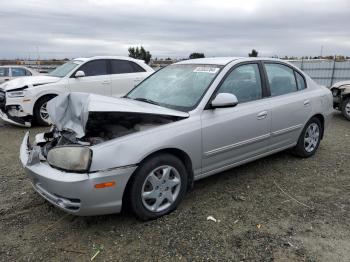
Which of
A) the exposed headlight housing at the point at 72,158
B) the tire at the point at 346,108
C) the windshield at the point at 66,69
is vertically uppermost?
the windshield at the point at 66,69

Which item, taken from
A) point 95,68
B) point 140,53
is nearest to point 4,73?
point 95,68

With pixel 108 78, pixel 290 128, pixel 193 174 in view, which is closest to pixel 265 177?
pixel 290 128

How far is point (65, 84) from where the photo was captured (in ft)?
28.0

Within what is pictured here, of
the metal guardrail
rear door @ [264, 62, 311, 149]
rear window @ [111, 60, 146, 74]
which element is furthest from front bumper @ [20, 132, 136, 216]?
the metal guardrail

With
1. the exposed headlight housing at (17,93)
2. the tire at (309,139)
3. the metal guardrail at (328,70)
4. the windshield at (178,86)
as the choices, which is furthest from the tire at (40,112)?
the metal guardrail at (328,70)

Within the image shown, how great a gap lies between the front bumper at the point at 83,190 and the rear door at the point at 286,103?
2.35 m

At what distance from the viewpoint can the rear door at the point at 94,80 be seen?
8680 mm

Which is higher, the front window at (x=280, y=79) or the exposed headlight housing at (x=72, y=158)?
the front window at (x=280, y=79)

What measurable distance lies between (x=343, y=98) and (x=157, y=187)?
7585 millimetres

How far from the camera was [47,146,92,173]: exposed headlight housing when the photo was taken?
3107mm

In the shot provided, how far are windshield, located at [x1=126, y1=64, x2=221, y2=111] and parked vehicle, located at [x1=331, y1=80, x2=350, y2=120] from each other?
20.5 ft

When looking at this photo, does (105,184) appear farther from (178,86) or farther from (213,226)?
(178,86)

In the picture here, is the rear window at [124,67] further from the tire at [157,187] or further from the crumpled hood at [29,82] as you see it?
the tire at [157,187]

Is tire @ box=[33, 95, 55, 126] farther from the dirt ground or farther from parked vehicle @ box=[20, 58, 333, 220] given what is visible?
parked vehicle @ box=[20, 58, 333, 220]
